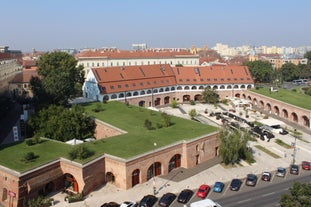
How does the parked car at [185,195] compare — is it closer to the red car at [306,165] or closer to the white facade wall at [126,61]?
the red car at [306,165]

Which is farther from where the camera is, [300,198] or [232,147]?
[232,147]

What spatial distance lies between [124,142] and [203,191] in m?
12.3

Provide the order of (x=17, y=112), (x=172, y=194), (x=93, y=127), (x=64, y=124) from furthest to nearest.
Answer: (x=17, y=112)
(x=93, y=127)
(x=64, y=124)
(x=172, y=194)

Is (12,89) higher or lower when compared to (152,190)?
higher

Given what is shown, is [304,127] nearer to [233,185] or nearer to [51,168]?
[233,185]

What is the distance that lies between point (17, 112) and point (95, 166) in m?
45.5

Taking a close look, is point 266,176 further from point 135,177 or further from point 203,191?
point 135,177

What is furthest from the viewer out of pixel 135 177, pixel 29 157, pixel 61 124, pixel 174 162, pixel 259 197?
pixel 61 124

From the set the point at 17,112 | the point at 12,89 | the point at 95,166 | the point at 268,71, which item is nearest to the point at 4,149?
the point at 95,166

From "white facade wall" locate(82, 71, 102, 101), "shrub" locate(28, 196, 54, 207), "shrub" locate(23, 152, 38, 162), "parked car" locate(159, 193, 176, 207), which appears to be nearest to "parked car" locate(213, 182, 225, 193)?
"parked car" locate(159, 193, 176, 207)

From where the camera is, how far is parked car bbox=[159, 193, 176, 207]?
30858 millimetres

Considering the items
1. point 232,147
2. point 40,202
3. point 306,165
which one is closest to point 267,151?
point 306,165

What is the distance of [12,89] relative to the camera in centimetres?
8300

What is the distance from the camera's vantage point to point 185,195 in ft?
105
